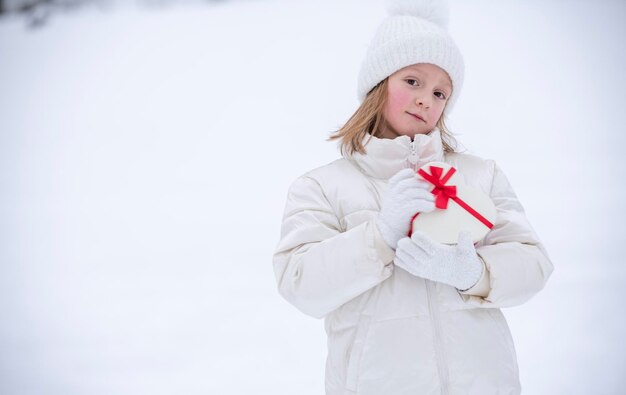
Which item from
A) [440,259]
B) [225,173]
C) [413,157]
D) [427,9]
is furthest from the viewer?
[225,173]

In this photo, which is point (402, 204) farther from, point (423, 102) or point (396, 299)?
point (423, 102)

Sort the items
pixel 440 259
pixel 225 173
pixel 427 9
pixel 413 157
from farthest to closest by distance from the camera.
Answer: pixel 225 173, pixel 427 9, pixel 413 157, pixel 440 259

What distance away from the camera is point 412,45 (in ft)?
3.34

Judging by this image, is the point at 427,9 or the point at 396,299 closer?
the point at 396,299

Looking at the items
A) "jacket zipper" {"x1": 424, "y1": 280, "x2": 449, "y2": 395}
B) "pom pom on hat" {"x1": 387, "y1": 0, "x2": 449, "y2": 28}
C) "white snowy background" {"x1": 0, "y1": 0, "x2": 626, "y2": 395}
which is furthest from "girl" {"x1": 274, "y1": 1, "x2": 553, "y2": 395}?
"white snowy background" {"x1": 0, "y1": 0, "x2": 626, "y2": 395}

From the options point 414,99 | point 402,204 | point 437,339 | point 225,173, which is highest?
point 225,173

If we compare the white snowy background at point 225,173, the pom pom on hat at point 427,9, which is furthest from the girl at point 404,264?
the white snowy background at point 225,173

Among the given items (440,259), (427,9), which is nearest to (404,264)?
(440,259)

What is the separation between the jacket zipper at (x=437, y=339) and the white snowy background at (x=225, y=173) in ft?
3.53

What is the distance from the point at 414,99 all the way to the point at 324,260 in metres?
0.38

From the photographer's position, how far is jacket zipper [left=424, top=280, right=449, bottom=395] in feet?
2.76

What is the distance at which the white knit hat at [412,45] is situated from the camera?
102 cm

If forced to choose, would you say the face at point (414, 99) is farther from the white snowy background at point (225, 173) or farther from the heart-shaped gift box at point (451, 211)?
the white snowy background at point (225, 173)

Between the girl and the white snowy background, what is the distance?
1032 mm
